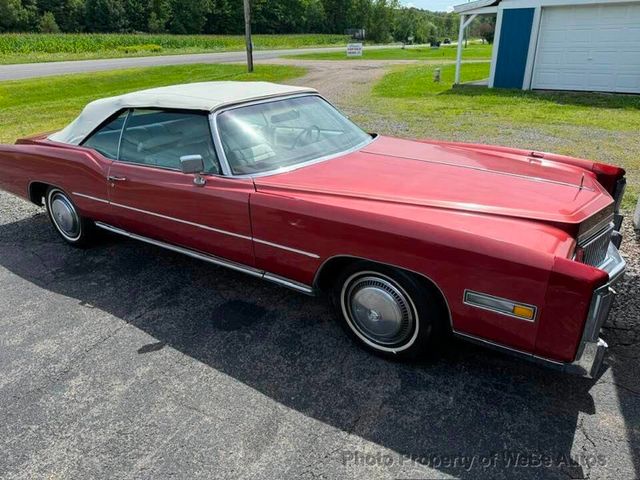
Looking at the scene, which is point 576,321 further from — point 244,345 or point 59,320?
point 59,320

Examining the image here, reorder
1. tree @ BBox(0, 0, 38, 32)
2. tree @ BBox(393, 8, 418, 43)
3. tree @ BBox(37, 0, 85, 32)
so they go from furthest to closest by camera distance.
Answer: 1. tree @ BBox(393, 8, 418, 43)
2. tree @ BBox(37, 0, 85, 32)
3. tree @ BBox(0, 0, 38, 32)

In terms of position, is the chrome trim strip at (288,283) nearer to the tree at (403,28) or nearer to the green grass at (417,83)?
the green grass at (417,83)

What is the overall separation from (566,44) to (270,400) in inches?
576

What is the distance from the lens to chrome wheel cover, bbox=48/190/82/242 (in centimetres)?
429

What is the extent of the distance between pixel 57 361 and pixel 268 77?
714 inches

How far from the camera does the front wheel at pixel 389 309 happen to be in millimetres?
2465

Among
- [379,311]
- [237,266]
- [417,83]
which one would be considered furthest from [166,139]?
[417,83]

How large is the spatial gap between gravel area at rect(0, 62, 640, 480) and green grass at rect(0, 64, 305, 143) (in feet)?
24.2

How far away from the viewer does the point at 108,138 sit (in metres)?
3.96

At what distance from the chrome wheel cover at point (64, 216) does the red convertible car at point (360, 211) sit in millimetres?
23

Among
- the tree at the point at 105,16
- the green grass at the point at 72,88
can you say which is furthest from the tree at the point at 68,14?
the green grass at the point at 72,88

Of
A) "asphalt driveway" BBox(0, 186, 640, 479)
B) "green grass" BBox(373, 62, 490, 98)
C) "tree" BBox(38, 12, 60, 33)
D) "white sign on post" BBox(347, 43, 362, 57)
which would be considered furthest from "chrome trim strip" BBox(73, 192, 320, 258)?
"tree" BBox(38, 12, 60, 33)

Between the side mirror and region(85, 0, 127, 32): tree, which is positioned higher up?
region(85, 0, 127, 32): tree

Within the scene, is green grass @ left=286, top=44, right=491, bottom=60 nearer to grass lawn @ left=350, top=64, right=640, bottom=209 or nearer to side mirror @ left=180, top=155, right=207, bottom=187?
grass lawn @ left=350, top=64, right=640, bottom=209
